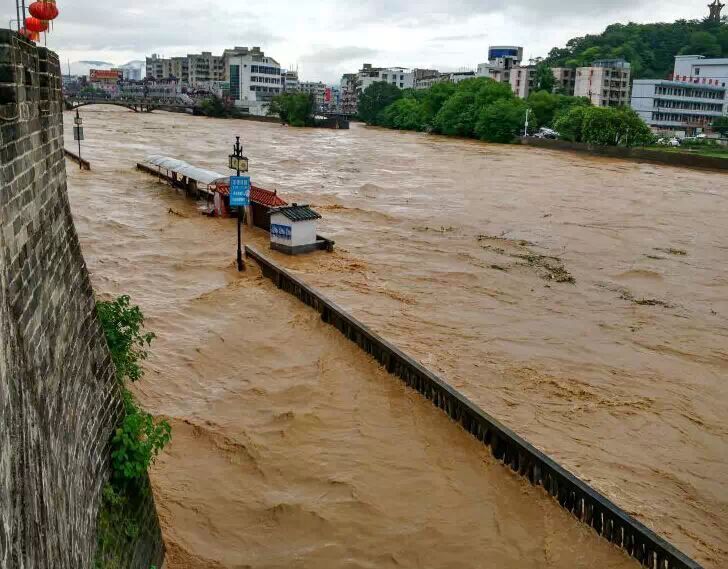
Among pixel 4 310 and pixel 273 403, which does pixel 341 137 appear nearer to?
pixel 273 403

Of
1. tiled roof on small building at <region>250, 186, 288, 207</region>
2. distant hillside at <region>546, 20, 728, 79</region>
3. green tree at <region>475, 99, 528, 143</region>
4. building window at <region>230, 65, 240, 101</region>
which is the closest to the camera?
tiled roof on small building at <region>250, 186, 288, 207</region>

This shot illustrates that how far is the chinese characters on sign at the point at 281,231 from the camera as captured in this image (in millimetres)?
21172

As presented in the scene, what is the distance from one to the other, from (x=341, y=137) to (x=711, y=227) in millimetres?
58011

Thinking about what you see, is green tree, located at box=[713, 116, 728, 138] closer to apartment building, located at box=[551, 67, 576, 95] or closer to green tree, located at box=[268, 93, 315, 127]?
apartment building, located at box=[551, 67, 576, 95]

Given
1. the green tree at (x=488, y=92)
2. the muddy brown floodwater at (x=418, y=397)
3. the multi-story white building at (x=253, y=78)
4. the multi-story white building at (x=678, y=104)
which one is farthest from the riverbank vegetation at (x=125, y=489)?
the multi-story white building at (x=253, y=78)

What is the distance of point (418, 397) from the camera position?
468 inches

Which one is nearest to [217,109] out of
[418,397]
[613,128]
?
[613,128]

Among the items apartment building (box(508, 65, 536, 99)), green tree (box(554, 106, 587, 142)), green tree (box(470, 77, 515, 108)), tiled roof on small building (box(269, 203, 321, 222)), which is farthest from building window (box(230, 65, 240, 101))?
tiled roof on small building (box(269, 203, 321, 222))

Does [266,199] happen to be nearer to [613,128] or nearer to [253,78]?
[613,128]

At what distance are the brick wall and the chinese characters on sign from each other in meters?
14.2

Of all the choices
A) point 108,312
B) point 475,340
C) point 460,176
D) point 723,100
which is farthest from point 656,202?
point 723,100

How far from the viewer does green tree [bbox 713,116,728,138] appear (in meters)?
81.1

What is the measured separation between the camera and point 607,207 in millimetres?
35844

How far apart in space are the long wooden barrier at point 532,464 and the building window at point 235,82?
139 meters
